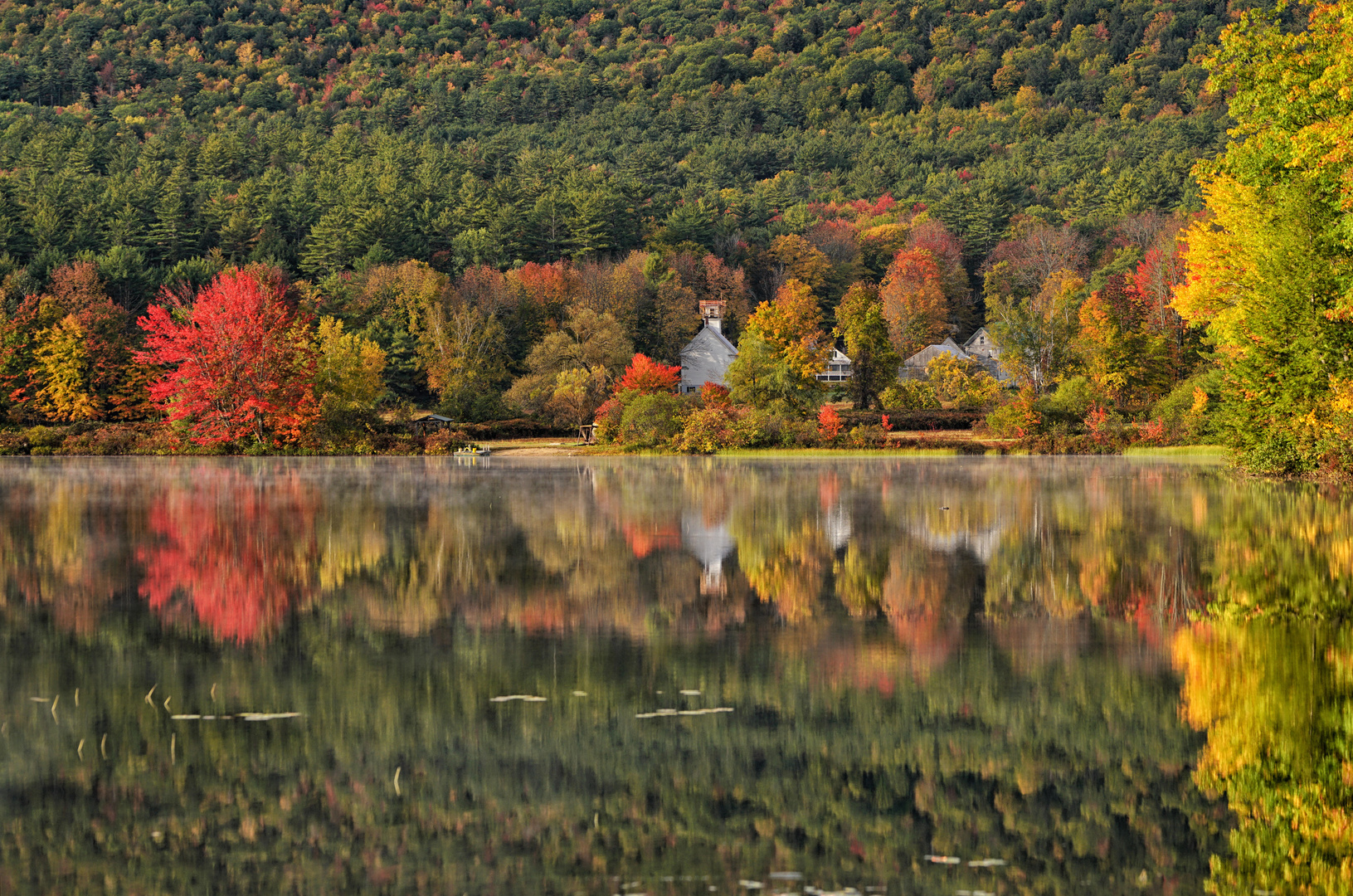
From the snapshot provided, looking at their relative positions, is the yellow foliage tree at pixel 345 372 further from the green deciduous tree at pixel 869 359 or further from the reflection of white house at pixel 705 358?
the reflection of white house at pixel 705 358

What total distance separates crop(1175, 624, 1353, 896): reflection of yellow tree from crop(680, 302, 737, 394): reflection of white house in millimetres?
97860

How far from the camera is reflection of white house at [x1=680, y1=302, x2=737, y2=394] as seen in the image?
109375 millimetres

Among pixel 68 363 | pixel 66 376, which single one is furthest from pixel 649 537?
pixel 68 363

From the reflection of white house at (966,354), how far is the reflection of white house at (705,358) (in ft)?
46.3

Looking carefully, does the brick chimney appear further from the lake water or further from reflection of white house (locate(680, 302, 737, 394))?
the lake water

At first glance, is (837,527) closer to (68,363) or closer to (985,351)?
(68,363)

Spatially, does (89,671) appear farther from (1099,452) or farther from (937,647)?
(1099,452)

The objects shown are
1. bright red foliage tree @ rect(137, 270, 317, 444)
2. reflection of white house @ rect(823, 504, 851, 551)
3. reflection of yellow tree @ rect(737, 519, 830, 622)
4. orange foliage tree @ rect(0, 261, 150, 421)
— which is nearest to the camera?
reflection of yellow tree @ rect(737, 519, 830, 622)

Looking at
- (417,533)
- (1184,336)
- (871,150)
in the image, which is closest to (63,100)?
Result: (871,150)

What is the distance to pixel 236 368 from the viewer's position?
56781 mm

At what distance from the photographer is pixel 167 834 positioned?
638 cm

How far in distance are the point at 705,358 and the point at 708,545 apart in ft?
300

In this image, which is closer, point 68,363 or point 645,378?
point 68,363

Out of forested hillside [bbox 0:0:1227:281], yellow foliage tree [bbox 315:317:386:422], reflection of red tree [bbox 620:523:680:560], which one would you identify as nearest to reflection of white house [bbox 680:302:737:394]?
forested hillside [bbox 0:0:1227:281]
